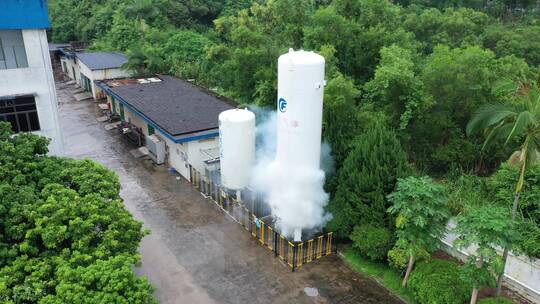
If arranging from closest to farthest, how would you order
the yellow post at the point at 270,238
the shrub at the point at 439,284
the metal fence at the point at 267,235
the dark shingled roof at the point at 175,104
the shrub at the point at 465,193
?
1. the shrub at the point at 439,284
2. the shrub at the point at 465,193
3. the metal fence at the point at 267,235
4. the yellow post at the point at 270,238
5. the dark shingled roof at the point at 175,104

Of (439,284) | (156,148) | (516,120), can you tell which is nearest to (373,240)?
(439,284)

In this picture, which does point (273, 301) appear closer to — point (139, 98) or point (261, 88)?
point (261, 88)

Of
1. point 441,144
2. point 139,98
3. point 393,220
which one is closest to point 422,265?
point 393,220

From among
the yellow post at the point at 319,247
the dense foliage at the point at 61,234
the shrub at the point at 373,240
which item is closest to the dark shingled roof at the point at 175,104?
the dense foliage at the point at 61,234

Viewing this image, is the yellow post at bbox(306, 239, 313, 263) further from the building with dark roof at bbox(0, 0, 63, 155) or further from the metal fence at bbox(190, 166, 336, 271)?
the building with dark roof at bbox(0, 0, 63, 155)

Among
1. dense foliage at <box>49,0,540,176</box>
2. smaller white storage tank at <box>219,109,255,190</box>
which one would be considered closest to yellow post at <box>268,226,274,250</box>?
smaller white storage tank at <box>219,109,255,190</box>

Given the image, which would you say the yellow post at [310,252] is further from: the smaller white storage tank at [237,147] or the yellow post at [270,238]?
the smaller white storage tank at [237,147]
